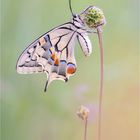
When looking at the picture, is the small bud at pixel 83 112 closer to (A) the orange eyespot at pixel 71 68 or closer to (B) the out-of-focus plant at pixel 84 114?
(B) the out-of-focus plant at pixel 84 114

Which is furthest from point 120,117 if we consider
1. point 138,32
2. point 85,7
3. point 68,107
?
point 85,7

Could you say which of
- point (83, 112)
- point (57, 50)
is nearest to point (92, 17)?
point (57, 50)

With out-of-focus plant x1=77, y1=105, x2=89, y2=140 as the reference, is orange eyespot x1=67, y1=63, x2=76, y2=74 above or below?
above

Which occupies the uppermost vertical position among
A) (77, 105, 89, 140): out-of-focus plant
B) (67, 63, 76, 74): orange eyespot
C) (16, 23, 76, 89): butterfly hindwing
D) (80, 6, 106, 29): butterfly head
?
(80, 6, 106, 29): butterfly head

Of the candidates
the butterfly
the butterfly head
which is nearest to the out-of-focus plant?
the butterfly

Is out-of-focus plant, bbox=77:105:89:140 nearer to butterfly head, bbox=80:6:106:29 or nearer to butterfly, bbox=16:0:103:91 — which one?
butterfly, bbox=16:0:103:91

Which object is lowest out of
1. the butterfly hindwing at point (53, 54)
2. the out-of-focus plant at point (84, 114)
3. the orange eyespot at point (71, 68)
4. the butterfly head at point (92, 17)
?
the out-of-focus plant at point (84, 114)

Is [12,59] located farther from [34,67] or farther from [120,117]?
[120,117]

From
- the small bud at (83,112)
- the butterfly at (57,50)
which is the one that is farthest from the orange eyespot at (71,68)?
the small bud at (83,112)
